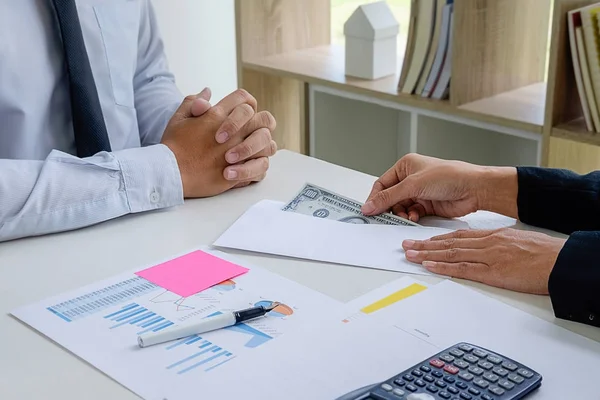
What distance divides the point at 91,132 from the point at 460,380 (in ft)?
3.00

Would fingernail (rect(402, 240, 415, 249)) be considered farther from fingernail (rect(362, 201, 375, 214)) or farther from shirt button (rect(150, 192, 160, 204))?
shirt button (rect(150, 192, 160, 204))

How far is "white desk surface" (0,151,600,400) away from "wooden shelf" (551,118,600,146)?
28.4 inches

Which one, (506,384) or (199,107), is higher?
(199,107)

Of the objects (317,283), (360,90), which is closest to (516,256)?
(317,283)

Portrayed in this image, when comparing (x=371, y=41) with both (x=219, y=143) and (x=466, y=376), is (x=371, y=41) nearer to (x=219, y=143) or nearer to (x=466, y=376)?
(x=219, y=143)

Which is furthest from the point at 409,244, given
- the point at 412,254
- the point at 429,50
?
the point at 429,50

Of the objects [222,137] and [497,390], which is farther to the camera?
[222,137]

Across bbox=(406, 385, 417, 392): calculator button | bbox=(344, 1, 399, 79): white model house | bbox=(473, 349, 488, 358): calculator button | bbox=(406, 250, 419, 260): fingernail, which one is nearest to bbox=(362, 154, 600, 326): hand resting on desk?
bbox=(406, 250, 419, 260): fingernail

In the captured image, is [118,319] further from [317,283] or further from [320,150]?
[320,150]

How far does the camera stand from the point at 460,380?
0.80 m

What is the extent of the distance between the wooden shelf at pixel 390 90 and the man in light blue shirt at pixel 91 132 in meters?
0.84

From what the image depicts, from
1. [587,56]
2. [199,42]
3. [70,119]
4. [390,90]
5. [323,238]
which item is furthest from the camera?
[199,42]

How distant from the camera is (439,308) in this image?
99 centimetres

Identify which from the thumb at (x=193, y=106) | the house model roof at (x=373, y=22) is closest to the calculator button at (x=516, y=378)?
the thumb at (x=193, y=106)
